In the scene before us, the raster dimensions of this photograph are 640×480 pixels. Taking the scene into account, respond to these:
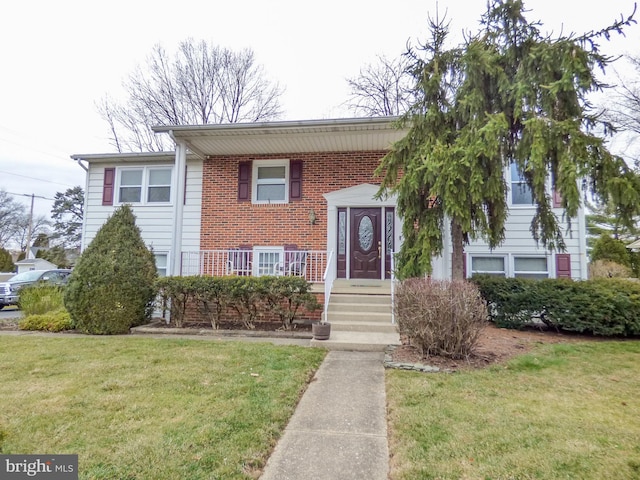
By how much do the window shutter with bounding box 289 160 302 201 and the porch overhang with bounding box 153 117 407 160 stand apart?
0.39 meters

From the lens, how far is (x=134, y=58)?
17.9 m

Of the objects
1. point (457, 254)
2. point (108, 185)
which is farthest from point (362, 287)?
point (108, 185)

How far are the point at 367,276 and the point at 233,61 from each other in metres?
15.8

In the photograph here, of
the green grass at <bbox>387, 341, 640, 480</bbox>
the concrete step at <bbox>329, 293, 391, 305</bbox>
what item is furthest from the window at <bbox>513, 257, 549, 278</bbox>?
the green grass at <bbox>387, 341, 640, 480</bbox>

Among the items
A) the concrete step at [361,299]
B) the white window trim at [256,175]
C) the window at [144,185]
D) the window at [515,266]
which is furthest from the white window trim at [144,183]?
the window at [515,266]

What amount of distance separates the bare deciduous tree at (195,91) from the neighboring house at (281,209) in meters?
9.88

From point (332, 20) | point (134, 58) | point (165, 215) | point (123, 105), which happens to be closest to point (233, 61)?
point (134, 58)

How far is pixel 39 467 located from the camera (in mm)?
2242

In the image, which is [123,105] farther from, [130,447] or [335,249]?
[130,447]

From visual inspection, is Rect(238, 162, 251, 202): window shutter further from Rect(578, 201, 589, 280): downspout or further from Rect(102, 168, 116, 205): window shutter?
Rect(578, 201, 589, 280): downspout

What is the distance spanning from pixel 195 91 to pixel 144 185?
10823mm

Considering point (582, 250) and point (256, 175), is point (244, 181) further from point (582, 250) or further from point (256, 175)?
point (582, 250)

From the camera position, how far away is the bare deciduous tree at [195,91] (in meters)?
18.4

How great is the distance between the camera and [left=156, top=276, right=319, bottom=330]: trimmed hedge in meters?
6.69
